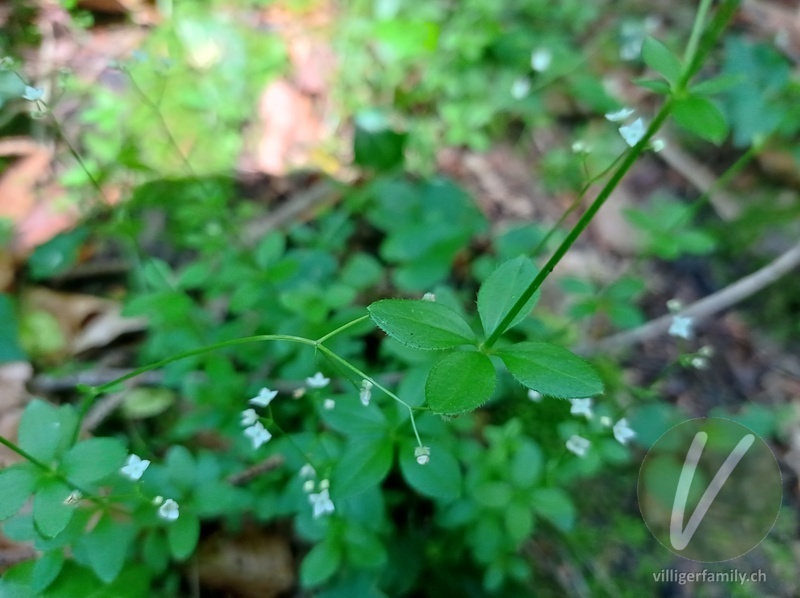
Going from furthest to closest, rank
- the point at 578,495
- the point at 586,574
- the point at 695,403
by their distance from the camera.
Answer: the point at 695,403
the point at 578,495
the point at 586,574

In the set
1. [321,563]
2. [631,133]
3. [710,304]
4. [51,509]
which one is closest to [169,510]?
[51,509]

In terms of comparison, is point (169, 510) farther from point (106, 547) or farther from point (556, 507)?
point (556, 507)

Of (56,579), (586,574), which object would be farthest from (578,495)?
(56,579)

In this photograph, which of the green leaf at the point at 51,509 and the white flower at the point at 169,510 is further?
the white flower at the point at 169,510

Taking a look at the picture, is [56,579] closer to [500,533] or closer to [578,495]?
[500,533]

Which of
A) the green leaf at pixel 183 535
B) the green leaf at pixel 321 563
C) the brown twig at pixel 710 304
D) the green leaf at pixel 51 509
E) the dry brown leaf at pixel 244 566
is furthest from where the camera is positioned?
the brown twig at pixel 710 304

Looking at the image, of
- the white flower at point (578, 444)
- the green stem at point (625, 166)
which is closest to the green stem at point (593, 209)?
the green stem at point (625, 166)

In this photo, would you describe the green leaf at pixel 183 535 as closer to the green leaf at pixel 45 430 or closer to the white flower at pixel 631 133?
the green leaf at pixel 45 430
